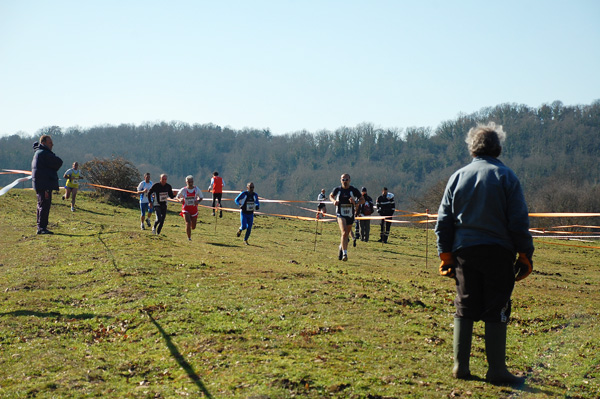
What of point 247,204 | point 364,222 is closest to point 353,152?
point 364,222

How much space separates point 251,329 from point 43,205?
34.7 feet

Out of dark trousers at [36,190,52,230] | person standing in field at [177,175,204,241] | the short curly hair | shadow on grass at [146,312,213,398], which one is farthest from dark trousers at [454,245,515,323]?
person standing in field at [177,175,204,241]

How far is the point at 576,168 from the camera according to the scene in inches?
3615

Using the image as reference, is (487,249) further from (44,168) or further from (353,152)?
(353,152)

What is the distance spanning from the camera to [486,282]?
489 cm

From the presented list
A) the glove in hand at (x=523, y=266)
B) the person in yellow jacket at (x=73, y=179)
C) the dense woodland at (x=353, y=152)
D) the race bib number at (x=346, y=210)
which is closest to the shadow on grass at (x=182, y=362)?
the glove in hand at (x=523, y=266)

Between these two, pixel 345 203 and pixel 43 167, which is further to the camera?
pixel 43 167

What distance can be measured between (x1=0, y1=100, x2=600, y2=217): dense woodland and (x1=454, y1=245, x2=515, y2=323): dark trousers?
214 feet

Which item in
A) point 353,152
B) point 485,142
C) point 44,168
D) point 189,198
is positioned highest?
point 353,152

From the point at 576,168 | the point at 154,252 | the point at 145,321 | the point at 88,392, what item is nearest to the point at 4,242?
the point at 154,252

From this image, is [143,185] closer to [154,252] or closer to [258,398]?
[154,252]

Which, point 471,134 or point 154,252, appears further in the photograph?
point 154,252

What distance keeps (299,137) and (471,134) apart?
152522 millimetres

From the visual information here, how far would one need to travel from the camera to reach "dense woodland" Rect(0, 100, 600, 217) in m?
104
